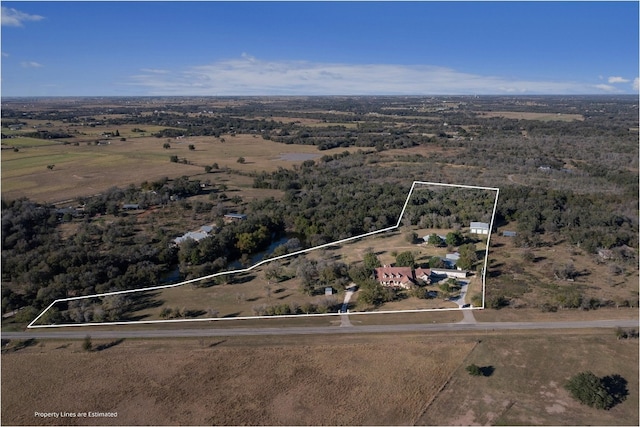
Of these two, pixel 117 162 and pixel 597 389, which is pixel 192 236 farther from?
pixel 117 162

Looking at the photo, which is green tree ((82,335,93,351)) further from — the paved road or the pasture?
the pasture

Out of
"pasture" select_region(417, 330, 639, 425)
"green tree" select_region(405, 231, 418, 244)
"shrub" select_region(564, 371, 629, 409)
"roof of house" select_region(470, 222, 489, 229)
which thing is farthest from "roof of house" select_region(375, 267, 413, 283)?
"shrub" select_region(564, 371, 629, 409)

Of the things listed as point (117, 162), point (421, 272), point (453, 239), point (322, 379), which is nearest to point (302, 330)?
point (322, 379)

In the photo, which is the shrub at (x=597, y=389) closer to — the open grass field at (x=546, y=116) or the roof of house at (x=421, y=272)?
the roof of house at (x=421, y=272)

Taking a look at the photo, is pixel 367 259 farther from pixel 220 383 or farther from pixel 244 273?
pixel 220 383

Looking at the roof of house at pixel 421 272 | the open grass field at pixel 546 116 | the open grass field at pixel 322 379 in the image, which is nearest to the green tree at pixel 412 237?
the roof of house at pixel 421 272

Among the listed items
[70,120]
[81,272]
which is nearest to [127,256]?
[81,272]
